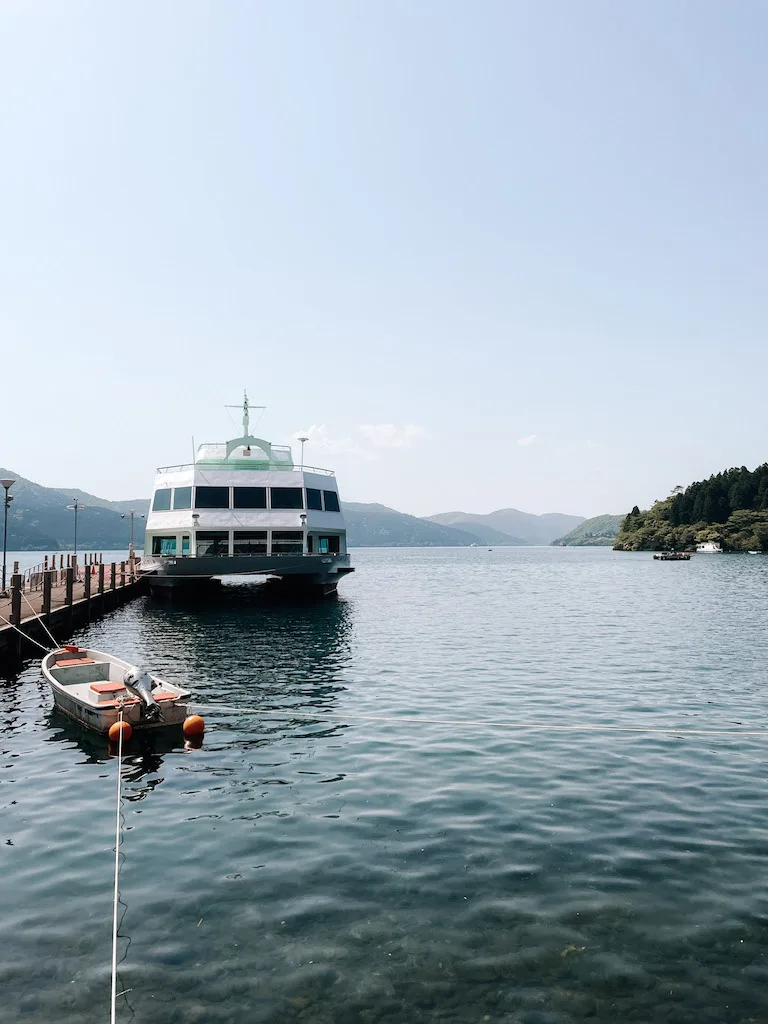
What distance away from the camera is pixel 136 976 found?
7.14 metres

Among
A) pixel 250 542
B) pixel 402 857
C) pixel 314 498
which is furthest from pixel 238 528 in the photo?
pixel 402 857

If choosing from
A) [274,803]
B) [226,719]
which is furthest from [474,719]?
[274,803]

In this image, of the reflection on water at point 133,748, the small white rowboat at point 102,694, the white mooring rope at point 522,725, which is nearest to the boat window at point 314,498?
the small white rowboat at point 102,694

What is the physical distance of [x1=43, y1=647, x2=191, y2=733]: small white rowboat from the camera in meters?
15.5

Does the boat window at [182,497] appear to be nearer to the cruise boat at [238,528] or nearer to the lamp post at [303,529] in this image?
the cruise boat at [238,528]

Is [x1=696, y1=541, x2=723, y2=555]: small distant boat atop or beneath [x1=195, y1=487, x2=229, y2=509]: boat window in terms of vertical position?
beneath

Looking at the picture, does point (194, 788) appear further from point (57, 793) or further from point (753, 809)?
point (753, 809)

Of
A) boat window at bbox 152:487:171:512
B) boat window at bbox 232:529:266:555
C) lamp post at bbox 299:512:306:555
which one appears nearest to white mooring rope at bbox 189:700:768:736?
lamp post at bbox 299:512:306:555

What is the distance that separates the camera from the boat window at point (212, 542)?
43.2m

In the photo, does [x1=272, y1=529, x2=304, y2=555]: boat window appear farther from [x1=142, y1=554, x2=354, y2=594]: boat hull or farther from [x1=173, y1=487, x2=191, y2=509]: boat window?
[x1=173, y1=487, x2=191, y2=509]: boat window

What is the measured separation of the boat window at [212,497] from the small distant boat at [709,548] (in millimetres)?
170483

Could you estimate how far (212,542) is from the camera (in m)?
43.7

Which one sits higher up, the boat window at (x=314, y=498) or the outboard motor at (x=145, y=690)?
the boat window at (x=314, y=498)

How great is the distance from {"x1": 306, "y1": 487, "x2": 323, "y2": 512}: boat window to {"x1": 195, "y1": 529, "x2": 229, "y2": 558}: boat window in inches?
216
